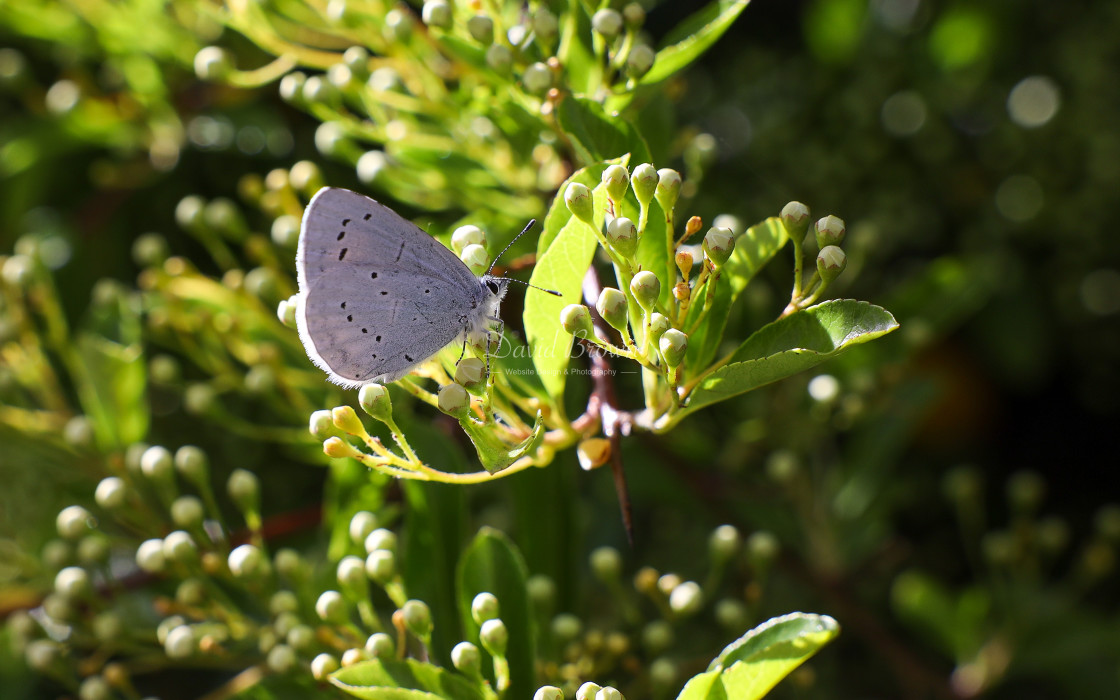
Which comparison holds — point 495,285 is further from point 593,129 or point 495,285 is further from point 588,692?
point 588,692

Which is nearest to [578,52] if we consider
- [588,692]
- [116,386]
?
[588,692]

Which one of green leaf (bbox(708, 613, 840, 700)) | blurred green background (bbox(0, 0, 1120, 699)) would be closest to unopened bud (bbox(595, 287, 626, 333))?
green leaf (bbox(708, 613, 840, 700))

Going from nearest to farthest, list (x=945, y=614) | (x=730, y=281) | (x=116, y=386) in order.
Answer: (x=730, y=281), (x=116, y=386), (x=945, y=614)

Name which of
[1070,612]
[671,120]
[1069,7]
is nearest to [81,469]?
[671,120]

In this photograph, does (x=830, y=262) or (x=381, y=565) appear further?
(x=381, y=565)

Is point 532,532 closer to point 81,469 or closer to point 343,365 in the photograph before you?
point 343,365

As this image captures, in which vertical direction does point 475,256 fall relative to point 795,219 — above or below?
below
